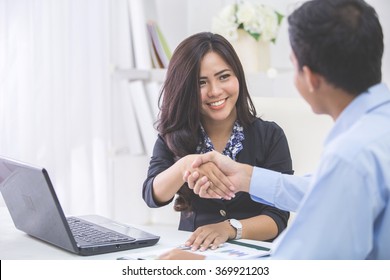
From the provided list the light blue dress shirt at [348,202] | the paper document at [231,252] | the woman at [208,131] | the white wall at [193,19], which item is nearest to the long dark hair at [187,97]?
the woman at [208,131]

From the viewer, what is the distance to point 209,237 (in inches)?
60.7

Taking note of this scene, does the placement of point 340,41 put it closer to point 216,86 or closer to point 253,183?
point 253,183

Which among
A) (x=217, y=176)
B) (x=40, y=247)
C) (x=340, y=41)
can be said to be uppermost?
(x=340, y=41)

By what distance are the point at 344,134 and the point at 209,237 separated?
25.2 inches


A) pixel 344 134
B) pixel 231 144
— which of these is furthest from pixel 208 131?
pixel 344 134

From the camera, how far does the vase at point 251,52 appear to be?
3035mm

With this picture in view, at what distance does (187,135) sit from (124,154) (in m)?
1.39

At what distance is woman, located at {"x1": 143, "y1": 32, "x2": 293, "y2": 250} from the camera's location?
6.57ft

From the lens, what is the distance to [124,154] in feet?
11.2
